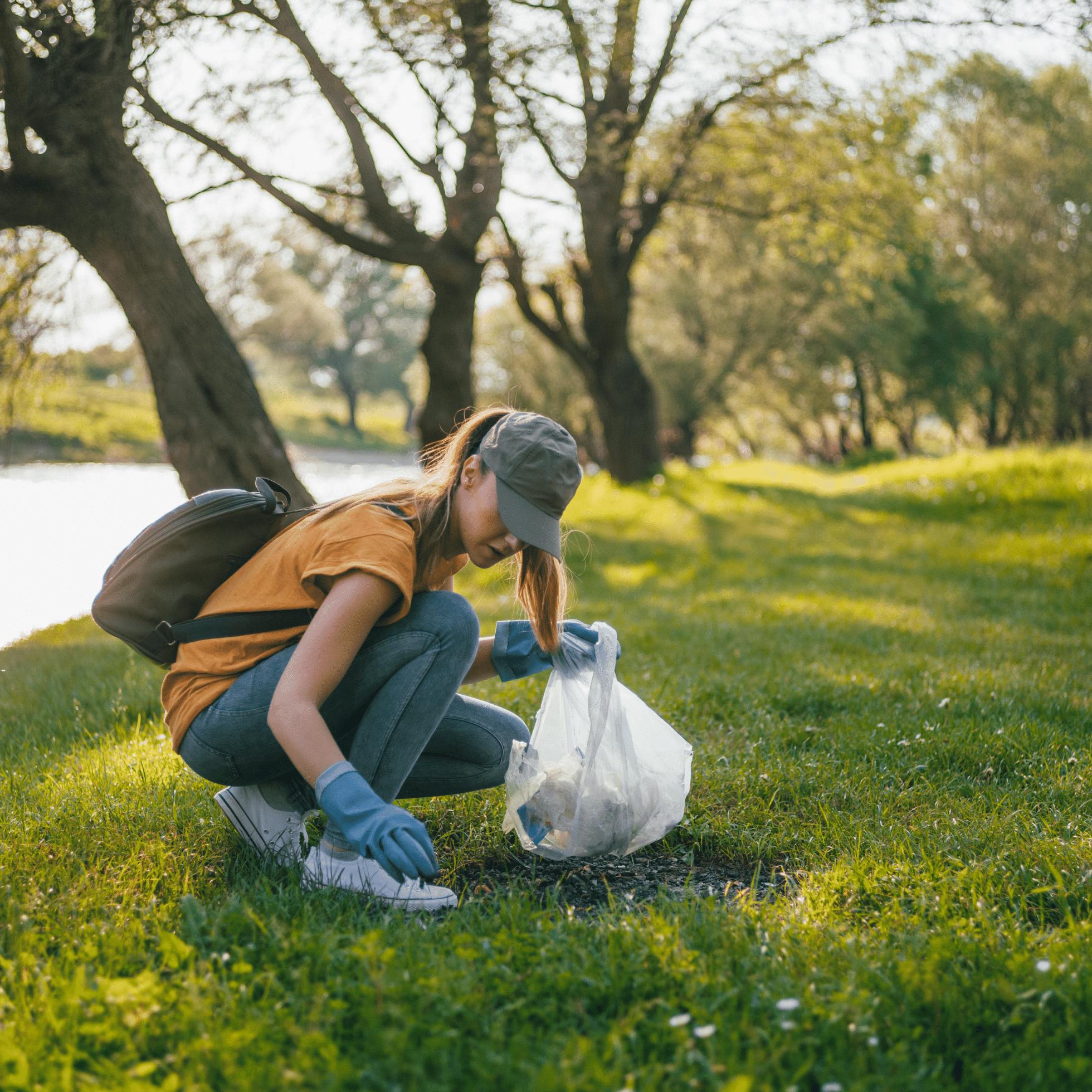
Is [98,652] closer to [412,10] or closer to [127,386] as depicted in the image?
[412,10]

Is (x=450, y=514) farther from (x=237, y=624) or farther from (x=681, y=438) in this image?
(x=681, y=438)

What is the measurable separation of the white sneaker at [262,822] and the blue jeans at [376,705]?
0.35 ft

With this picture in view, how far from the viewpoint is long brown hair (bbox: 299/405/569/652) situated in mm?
2537

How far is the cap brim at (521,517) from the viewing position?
244 cm

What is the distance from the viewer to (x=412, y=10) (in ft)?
22.0

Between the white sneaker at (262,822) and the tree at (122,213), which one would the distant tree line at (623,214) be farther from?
the white sneaker at (262,822)

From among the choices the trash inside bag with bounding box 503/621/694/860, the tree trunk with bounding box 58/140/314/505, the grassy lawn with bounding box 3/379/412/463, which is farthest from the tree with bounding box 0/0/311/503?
the grassy lawn with bounding box 3/379/412/463

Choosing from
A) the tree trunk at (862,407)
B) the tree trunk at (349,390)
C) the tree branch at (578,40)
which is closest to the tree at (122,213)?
the tree branch at (578,40)

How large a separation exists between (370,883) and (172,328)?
176 inches

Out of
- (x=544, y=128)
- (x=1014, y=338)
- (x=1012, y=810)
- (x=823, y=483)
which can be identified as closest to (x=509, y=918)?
(x=1012, y=810)

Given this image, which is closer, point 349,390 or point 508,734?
point 508,734

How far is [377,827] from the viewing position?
214cm

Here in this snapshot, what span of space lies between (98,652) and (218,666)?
4119mm

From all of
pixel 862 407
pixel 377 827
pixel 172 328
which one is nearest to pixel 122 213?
pixel 172 328
